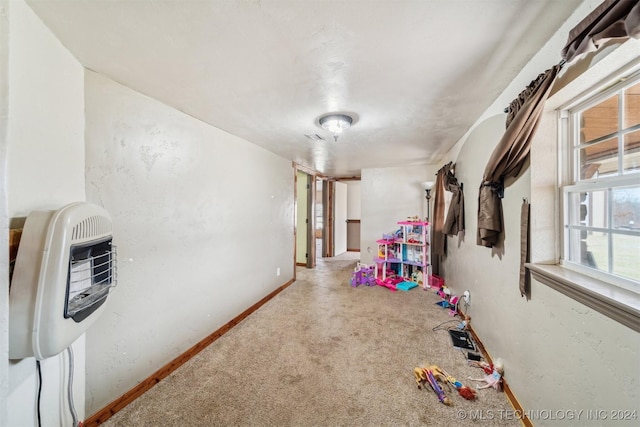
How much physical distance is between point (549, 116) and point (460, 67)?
1.88 ft

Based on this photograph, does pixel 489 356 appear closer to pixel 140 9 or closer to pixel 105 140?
pixel 140 9

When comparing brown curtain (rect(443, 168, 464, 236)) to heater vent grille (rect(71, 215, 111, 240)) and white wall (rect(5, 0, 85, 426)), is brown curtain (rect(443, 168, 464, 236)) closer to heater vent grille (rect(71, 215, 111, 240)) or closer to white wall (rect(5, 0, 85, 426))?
heater vent grille (rect(71, 215, 111, 240))

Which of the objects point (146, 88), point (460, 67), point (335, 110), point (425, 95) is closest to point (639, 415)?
point (460, 67)

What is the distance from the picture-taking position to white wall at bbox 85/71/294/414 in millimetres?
1470

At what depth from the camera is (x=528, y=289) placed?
54.4 inches

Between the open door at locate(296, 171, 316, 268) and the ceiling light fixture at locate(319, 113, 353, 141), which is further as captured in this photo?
the open door at locate(296, 171, 316, 268)

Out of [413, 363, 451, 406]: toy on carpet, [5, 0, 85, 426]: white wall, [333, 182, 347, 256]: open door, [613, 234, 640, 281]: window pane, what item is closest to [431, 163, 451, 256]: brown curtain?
[413, 363, 451, 406]: toy on carpet

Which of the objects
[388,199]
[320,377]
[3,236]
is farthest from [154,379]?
[388,199]

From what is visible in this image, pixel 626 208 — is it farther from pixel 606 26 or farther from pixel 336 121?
pixel 336 121

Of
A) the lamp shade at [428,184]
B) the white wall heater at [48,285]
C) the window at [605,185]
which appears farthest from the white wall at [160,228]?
the lamp shade at [428,184]

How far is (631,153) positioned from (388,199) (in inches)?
151

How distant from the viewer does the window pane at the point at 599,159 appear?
1056 mm

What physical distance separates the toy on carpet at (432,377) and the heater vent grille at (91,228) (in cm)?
221

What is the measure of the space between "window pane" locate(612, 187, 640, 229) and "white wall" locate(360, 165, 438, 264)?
3644mm
